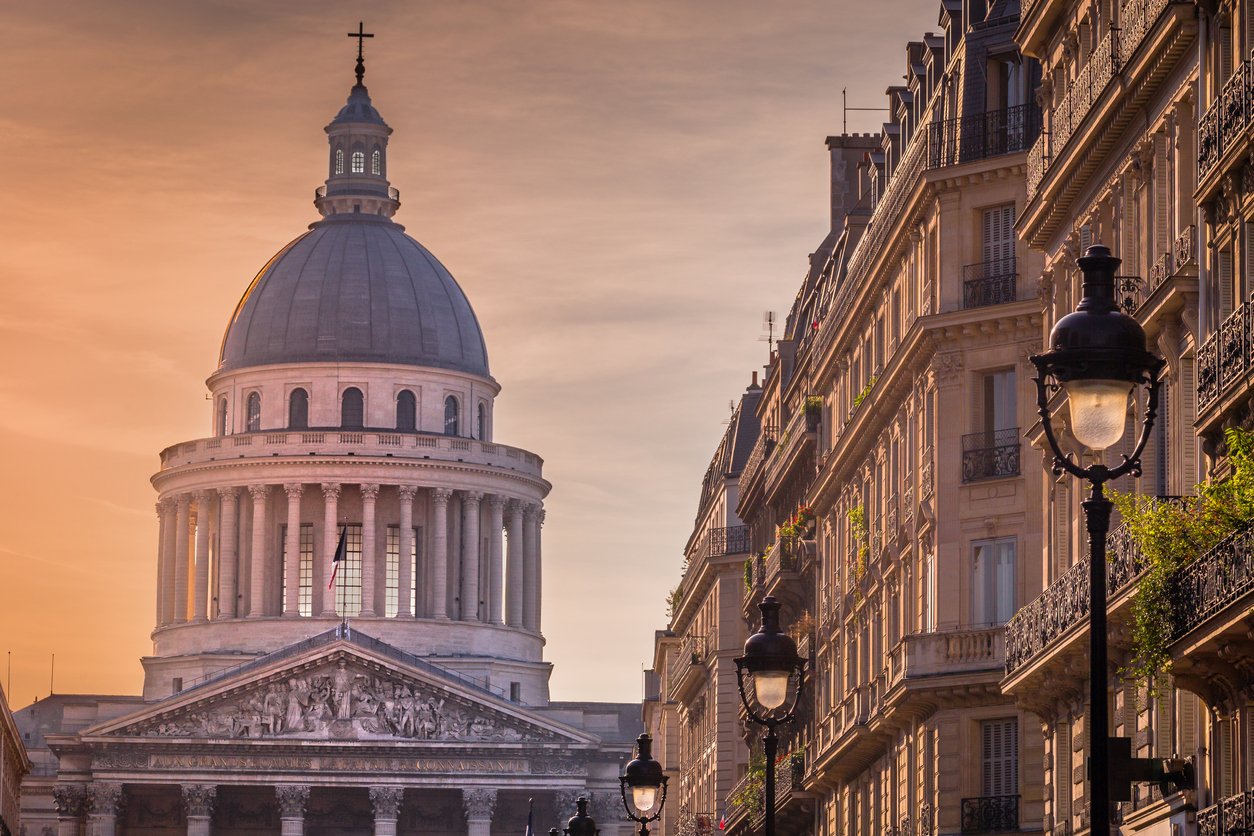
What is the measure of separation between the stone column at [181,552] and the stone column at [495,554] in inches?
593

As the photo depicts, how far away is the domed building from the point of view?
147m

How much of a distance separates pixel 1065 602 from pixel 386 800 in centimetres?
11234

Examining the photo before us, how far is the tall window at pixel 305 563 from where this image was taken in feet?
544

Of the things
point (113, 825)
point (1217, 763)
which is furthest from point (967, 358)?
point (113, 825)

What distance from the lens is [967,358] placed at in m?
49.1

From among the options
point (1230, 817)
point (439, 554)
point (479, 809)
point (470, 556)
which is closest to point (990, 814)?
point (1230, 817)

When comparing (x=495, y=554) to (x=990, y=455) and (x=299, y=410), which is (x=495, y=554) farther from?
(x=990, y=455)

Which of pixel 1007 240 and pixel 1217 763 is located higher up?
pixel 1007 240

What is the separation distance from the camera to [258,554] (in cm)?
16462

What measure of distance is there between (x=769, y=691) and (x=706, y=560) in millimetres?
62490

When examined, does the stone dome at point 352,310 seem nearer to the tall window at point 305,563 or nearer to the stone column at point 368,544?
the stone column at point 368,544

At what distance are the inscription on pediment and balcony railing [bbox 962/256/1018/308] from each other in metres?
98.6

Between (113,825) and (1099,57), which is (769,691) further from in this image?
(113,825)

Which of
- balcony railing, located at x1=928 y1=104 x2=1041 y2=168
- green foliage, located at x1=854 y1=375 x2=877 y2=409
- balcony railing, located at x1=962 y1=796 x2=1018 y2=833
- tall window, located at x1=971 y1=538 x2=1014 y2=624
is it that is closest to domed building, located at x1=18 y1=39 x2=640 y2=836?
green foliage, located at x1=854 y1=375 x2=877 y2=409
